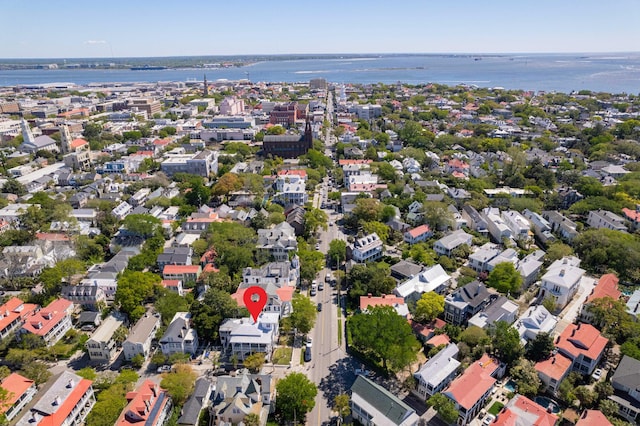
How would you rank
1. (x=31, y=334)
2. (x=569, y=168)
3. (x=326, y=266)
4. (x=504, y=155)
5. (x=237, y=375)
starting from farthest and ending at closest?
(x=504, y=155), (x=569, y=168), (x=326, y=266), (x=31, y=334), (x=237, y=375)

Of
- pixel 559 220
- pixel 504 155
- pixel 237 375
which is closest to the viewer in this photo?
pixel 237 375

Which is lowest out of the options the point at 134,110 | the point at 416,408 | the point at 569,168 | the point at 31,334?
the point at 416,408

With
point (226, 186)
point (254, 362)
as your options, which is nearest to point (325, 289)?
point (254, 362)

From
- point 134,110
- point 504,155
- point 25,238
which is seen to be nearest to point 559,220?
point 504,155

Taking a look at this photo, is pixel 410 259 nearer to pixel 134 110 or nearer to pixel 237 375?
pixel 237 375

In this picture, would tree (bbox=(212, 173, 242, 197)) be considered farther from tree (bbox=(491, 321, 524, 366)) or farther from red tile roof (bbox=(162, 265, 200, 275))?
tree (bbox=(491, 321, 524, 366))

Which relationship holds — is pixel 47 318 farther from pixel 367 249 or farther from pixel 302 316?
pixel 367 249
